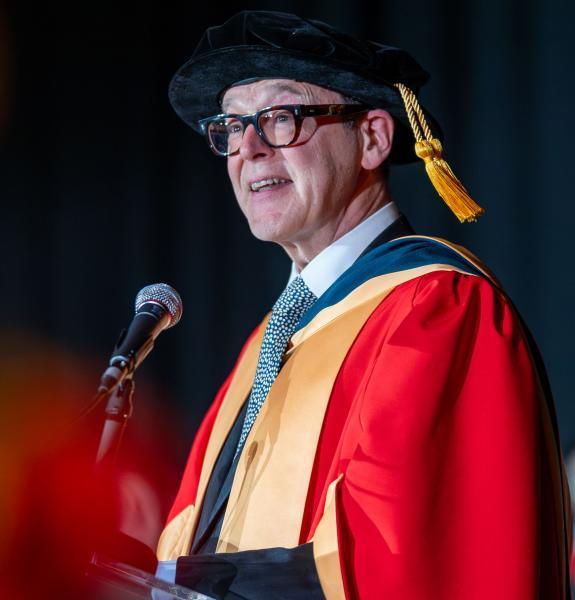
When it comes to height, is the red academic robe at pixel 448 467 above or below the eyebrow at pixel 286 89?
below

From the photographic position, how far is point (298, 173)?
182 centimetres

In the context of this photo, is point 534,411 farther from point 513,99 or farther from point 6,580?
point 513,99

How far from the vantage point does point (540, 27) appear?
284 centimetres

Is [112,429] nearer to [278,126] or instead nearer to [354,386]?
[354,386]

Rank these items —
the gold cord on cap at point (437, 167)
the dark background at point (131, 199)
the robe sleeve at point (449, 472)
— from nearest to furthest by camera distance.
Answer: the robe sleeve at point (449, 472) → the gold cord on cap at point (437, 167) → the dark background at point (131, 199)

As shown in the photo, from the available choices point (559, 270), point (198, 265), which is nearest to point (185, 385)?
point (198, 265)

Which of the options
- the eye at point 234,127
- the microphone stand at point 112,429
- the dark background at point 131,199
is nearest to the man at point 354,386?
the eye at point 234,127

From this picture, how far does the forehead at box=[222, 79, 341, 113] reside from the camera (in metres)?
1.83

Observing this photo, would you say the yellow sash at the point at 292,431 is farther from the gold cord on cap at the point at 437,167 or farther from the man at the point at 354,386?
the gold cord on cap at the point at 437,167

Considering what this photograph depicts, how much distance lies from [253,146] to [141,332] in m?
0.59

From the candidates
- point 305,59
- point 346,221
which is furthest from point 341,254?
point 305,59

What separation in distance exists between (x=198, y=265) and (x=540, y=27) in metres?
1.53

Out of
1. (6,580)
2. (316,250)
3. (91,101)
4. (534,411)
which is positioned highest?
(91,101)

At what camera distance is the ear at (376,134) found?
1893mm
